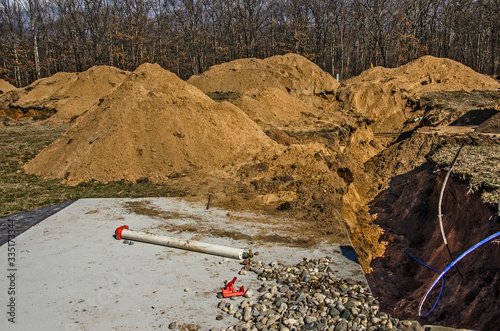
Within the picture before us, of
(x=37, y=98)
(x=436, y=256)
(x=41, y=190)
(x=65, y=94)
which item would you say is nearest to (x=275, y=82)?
(x=65, y=94)

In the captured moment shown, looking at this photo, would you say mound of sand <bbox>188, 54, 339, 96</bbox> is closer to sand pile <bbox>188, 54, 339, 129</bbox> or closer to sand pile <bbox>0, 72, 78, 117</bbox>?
sand pile <bbox>188, 54, 339, 129</bbox>

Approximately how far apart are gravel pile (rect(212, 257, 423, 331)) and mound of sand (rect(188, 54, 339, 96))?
1776cm

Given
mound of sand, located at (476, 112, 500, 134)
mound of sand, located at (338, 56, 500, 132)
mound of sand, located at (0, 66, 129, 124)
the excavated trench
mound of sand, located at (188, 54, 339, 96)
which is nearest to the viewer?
the excavated trench

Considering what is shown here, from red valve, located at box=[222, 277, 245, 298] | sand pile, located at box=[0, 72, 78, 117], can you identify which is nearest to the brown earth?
red valve, located at box=[222, 277, 245, 298]

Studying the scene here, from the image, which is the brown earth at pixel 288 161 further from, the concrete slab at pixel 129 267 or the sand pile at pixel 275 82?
the concrete slab at pixel 129 267

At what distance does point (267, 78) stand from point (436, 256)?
17.7 m

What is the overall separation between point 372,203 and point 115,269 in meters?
8.46

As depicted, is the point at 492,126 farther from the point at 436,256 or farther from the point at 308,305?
the point at 308,305

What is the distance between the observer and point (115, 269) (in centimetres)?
517

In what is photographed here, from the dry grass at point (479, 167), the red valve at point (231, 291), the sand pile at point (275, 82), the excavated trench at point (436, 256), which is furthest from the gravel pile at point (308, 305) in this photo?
the sand pile at point (275, 82)

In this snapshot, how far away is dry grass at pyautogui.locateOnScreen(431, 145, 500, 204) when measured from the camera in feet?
20.8

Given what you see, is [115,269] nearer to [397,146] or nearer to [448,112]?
[397,146]

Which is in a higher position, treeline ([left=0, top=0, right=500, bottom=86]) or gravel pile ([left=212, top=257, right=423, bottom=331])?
treeline ([left=0, top=0, right=500, bottom=86])

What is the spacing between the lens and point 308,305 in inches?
166
